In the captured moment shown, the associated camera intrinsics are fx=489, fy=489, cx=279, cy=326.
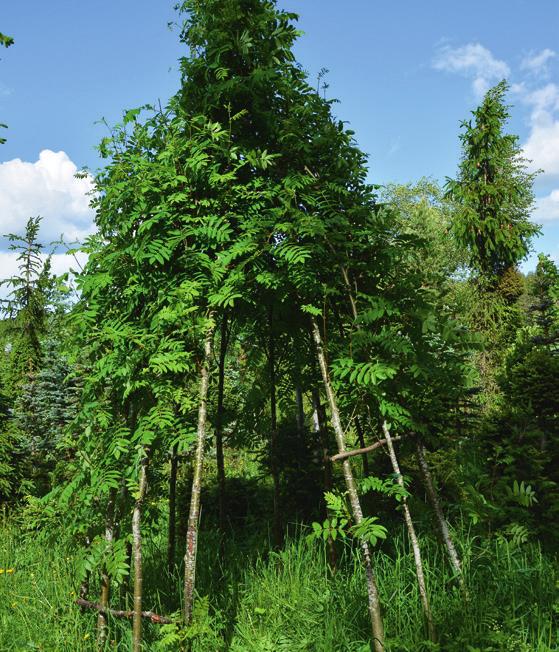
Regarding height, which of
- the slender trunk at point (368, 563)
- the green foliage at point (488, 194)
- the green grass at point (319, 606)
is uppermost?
the green foliage at point (488, 194)

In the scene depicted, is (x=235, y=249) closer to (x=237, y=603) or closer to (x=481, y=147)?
(x=237, y=603)

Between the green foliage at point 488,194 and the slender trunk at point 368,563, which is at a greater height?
the green foliage at point 488,194

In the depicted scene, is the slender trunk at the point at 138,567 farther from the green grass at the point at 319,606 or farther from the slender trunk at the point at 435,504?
the slender trunk at the point at 435,504

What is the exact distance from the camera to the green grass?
3.89m

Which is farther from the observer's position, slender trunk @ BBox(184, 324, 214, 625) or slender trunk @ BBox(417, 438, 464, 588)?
slender trunk @ BBox(417, 438, 464, 588)

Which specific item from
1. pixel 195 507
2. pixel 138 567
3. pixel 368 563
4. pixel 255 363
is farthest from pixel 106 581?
pixel 255 363

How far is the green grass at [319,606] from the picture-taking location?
153 inches

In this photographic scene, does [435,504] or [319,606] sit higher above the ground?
[435,504]

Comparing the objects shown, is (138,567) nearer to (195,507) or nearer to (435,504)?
(195,507)

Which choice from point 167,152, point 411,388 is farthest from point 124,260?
point 411,388

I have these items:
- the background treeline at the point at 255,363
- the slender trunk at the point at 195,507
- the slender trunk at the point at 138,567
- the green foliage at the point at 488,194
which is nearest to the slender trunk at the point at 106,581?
the background treeline at the point at 255,363

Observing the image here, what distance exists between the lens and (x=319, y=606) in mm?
4555

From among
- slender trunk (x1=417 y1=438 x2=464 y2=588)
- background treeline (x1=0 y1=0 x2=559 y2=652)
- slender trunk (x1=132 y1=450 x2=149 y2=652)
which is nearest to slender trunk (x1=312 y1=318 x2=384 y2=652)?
background treeline (x1=0 y1=0 x2=559 y2=652)

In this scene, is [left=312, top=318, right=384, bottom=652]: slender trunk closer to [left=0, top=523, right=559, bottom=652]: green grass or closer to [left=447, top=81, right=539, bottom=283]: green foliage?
[left=0, top=523, right=559, bottom=652]: green grass
